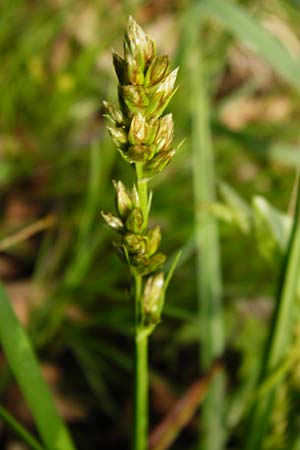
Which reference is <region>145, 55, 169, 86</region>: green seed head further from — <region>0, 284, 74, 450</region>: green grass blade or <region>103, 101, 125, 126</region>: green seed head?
<region>0, 284, 74, 450</region>: green grass blade

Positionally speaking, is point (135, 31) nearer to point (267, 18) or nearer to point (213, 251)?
point (213, 251)

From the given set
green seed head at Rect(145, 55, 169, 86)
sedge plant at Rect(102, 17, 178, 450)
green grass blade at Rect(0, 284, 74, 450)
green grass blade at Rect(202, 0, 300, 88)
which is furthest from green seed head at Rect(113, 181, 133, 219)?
green grass blade at Rect(202, 0, 300, 88)

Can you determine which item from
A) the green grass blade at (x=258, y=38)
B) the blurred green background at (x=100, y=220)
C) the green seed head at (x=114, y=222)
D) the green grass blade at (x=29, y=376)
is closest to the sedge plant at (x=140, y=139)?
the green seed head at (x=114, y=222)

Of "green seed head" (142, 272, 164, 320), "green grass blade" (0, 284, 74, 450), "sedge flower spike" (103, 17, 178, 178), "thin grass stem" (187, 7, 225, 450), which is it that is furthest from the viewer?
"thin grass stem" (187, 7, 225, 450)

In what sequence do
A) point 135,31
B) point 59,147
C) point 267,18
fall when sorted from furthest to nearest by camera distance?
1. point 267,18
2. point 59,147
3. point 135,31

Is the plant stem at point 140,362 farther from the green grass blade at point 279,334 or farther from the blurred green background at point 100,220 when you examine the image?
the blurred green background at point 100,220

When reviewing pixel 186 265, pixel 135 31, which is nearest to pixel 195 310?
pixel 186 265
